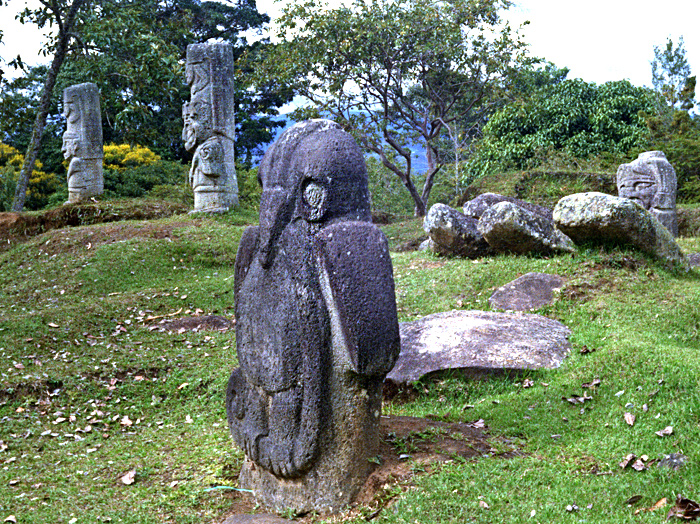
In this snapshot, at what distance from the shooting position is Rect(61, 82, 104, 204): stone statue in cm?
1995

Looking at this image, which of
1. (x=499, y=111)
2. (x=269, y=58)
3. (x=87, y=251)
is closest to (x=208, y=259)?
(x=87, y=251)

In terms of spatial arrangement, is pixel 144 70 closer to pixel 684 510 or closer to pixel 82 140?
pixel 82 140

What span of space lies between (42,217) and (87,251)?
4.65m

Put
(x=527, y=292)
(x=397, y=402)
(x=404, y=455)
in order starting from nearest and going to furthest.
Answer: (x=404, y=455) < (x=397, y=402) < (x=527, y=292)

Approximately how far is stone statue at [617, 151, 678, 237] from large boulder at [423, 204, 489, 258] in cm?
528

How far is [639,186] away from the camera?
15.8 metres

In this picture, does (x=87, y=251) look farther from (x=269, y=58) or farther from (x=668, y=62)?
(x=668, y=62)

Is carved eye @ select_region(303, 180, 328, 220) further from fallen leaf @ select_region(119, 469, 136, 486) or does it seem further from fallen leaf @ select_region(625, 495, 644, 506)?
fallen leaf @ select_region(119, 469, 136, 486)

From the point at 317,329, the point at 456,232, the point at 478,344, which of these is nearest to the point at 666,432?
the point at 478,344

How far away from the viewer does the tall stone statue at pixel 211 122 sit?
17859 millimetres

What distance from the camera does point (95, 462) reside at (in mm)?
6395

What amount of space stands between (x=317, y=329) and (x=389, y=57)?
19670mm

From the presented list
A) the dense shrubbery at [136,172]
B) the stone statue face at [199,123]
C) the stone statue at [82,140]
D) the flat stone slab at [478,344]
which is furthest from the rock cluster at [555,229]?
the dense shrubbery at [136,172]

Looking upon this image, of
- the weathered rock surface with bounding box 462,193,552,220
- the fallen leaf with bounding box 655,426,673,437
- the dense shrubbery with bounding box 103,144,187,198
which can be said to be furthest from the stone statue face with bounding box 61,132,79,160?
the fallen leaf with bounding box 655,426,673,437
